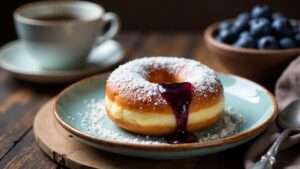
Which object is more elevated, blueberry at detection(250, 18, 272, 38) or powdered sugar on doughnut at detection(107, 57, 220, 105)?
powdered sugar on doughnut at detection(107, 57, 220, 105)

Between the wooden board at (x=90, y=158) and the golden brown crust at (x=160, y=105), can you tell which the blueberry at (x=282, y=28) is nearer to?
the golden brown crust at (x=160, y=105)

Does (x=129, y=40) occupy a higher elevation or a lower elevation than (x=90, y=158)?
lower

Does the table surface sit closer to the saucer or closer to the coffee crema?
the saucer

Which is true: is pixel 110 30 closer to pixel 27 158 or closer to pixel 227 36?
pixel 227 36

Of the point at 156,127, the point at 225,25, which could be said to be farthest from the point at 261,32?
the point at 156,127

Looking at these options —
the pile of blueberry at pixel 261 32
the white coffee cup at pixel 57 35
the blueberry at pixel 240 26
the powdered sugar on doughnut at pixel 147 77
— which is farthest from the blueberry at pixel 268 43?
the white coffee cup at pixel 57 35

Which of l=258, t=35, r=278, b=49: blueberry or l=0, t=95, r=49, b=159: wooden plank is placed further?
l=258, t=35, r=278, b=49: blueberry

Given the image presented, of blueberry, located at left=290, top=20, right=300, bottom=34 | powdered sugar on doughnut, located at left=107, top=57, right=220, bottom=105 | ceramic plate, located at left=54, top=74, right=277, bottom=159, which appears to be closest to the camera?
ceramic plate, located at left=54, top=74, right=277, bottom=159

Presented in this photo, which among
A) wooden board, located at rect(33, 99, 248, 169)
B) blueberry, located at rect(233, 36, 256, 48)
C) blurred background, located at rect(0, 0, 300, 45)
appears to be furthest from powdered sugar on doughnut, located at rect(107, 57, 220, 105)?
blurred background, located at rect(0, 0, 300, 45)
